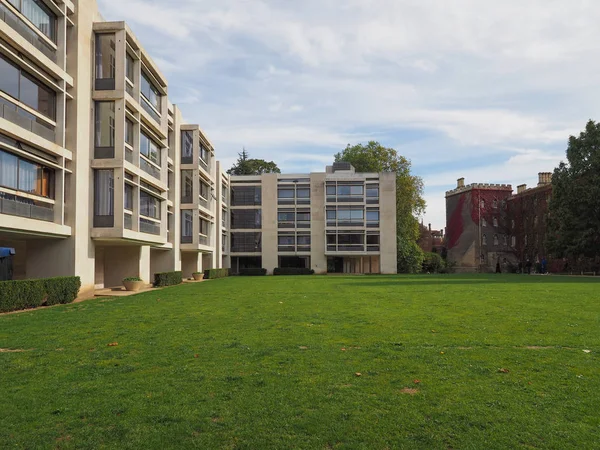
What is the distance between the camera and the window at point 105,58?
23922 mm

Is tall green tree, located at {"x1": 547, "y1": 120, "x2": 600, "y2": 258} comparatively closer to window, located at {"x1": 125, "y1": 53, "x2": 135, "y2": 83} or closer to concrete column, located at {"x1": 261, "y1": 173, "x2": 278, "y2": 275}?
concrete column, located at {"x1": 261, "y1": 173, "x2": 278, "y2": 275}

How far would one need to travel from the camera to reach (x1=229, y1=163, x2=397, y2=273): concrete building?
200 feet

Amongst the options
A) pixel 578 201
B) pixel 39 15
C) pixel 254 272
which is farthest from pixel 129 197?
pixel 578 201

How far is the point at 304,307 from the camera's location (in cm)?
1580

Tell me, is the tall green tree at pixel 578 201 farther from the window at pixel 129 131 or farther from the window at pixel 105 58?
the window at pixel 105 58

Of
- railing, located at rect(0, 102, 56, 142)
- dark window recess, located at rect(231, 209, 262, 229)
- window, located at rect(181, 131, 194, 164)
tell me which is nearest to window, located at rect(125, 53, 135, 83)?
railing, located at rect(0, 102, 56, 142)

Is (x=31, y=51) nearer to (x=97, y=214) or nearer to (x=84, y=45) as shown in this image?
(x=84, y=45)

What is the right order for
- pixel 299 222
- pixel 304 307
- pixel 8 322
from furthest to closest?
pixel 299 222 < pixel 304 307 < pixel 8 322

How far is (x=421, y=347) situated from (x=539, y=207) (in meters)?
67.6

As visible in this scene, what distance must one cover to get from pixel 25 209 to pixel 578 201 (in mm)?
46758

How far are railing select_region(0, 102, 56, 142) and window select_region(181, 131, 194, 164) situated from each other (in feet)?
65.5

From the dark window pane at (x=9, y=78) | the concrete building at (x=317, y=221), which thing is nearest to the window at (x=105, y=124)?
the dark window pane at (x=9, y=78)

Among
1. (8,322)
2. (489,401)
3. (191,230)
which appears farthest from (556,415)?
(191,230)

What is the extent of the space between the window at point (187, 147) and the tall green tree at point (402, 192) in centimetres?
3259
